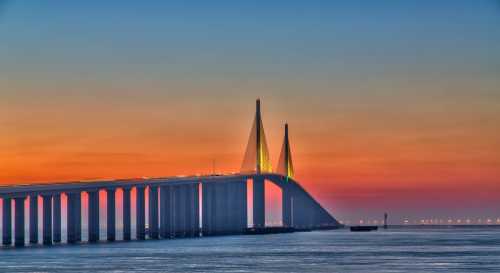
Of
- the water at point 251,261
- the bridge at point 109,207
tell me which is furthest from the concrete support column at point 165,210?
the water at point 251,261

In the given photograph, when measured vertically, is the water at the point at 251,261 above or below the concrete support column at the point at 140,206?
below

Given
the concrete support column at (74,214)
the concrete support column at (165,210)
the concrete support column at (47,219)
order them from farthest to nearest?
1. the concrete support column at (165,210)
2. the concrete support column at (74,214)
3. the concrete support column at (47,219)

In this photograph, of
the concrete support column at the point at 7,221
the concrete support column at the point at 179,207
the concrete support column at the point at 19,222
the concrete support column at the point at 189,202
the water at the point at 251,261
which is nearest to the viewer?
the water at the point at 251,261

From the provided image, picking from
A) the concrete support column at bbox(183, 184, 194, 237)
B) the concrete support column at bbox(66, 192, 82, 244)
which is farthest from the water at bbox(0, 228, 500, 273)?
the concrete support column at bbox(183, 184, 194, 237)

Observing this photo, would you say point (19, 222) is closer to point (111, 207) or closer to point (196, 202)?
point (111, 207)

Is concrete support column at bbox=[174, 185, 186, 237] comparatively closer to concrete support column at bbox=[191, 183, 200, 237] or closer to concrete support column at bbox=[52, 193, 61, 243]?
concrete support column at bbox=[191, 183, 200, 237]

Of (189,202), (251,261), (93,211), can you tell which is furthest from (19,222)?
(251,261)

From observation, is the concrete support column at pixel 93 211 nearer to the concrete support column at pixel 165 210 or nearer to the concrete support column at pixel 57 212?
the concrete support column at pixel 57 212

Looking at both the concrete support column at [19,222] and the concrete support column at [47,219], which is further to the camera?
the concrete support column at [47,219]
